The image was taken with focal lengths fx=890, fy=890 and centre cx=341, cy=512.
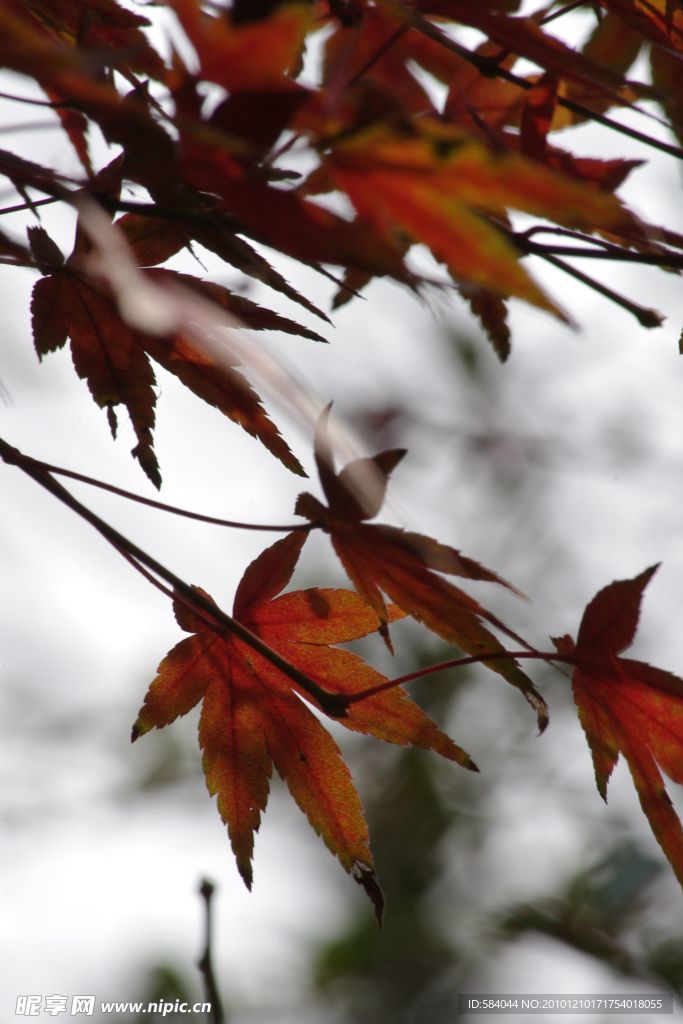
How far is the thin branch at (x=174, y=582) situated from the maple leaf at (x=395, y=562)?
78 mm

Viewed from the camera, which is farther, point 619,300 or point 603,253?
point 603,253

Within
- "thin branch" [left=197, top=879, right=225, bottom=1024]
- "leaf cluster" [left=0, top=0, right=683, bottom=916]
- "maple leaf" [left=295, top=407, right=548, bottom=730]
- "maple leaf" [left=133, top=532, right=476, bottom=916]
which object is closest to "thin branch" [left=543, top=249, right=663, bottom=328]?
"leaf cluster" [left=0, top=0, right=683, bottom=916]

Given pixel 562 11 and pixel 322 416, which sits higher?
pixel 562 11

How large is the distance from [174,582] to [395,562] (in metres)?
0.17

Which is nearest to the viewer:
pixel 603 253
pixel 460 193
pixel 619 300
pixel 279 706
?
pixel 460 193

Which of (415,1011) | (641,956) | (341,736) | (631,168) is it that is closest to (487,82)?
(631,168)

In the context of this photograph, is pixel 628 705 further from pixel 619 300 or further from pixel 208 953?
pixel 208 953

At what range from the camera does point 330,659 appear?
79 centimetres

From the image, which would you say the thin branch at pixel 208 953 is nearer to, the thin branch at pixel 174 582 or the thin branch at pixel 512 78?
the thin branch at pixel 174 582

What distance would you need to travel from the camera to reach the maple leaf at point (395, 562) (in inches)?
24.8

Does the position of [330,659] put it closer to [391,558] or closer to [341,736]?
[391,558]

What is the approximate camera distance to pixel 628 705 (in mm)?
739

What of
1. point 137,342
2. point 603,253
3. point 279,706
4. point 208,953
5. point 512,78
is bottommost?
point 208,953

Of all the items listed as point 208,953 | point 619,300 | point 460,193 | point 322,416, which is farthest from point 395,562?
point 208,953
